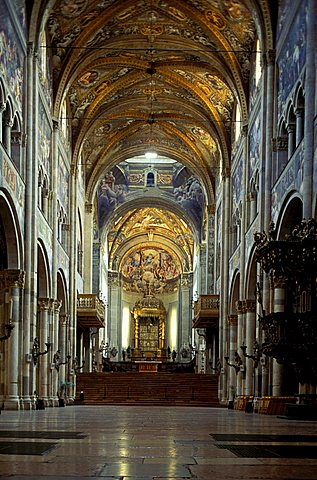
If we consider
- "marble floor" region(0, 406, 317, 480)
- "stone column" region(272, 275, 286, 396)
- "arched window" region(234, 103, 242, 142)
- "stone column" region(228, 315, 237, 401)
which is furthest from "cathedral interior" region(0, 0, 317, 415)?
"marble floor" region(0, 406, 317, 480)

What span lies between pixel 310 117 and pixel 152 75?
2031cm

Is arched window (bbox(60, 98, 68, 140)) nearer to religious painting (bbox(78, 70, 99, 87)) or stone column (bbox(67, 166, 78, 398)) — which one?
religious painting (bbox(78, 70, 99, 87))

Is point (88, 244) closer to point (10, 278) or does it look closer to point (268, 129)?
point (10, 278)

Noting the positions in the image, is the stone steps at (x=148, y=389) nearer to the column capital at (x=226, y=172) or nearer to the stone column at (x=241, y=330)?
the stone column at (x=241, y=330)

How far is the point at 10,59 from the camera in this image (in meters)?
22.4

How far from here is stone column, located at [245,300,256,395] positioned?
2945cm


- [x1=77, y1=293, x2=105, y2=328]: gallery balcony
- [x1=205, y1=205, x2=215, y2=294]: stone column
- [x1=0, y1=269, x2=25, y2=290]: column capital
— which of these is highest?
[x1=205, y1=205, x2=215, y2=294]: stone column

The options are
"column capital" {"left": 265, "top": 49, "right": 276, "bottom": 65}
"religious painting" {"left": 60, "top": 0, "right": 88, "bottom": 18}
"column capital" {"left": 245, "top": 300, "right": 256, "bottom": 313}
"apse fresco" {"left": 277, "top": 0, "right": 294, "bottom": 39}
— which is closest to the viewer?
"apse fresco" {"left": 277, "top": 0, "right": 294, "bottom": 39}

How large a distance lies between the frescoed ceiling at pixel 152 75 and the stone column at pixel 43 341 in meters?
7.43

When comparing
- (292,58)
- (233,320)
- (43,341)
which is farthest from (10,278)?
(233,320)

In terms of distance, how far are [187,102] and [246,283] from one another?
12687 millimetres

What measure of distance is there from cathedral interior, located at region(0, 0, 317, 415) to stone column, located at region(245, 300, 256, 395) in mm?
57

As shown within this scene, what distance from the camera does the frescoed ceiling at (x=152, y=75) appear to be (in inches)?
1164

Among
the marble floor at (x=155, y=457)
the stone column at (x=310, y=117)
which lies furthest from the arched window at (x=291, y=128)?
the marble floor at (x=155, y=457)
